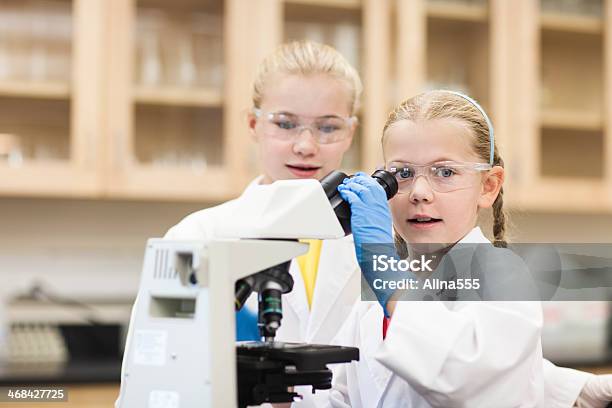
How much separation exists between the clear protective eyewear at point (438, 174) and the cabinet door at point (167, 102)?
1637 millimetres

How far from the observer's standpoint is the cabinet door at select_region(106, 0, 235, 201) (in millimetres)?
2729

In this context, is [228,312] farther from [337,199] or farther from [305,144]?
[305,144]

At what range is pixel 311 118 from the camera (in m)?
1.62

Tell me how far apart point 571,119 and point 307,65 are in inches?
73.8

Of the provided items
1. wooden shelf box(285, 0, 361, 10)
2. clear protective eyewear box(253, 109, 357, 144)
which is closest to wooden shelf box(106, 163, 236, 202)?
wooden shelf box(285, 0, 361, 10)

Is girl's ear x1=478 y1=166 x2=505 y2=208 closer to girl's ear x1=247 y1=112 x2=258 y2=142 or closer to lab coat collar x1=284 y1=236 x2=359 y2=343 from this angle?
lab coat collar x1=284 y1=236 x2=359 y2=343

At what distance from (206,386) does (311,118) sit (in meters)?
0.81

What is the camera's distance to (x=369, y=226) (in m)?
1.04

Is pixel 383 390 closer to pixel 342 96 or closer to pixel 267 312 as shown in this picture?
pixel 267 312

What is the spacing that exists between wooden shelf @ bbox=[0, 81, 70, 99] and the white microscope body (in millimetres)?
1864

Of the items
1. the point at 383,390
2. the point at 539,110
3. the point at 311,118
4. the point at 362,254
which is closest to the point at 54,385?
the point at 311,118

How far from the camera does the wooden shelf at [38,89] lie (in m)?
2.72

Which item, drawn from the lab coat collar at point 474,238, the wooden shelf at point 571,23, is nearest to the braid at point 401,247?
the lab coat collar at point 474,238

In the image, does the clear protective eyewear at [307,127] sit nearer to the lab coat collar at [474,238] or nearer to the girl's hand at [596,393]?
the lab coat collar at [474,238]
